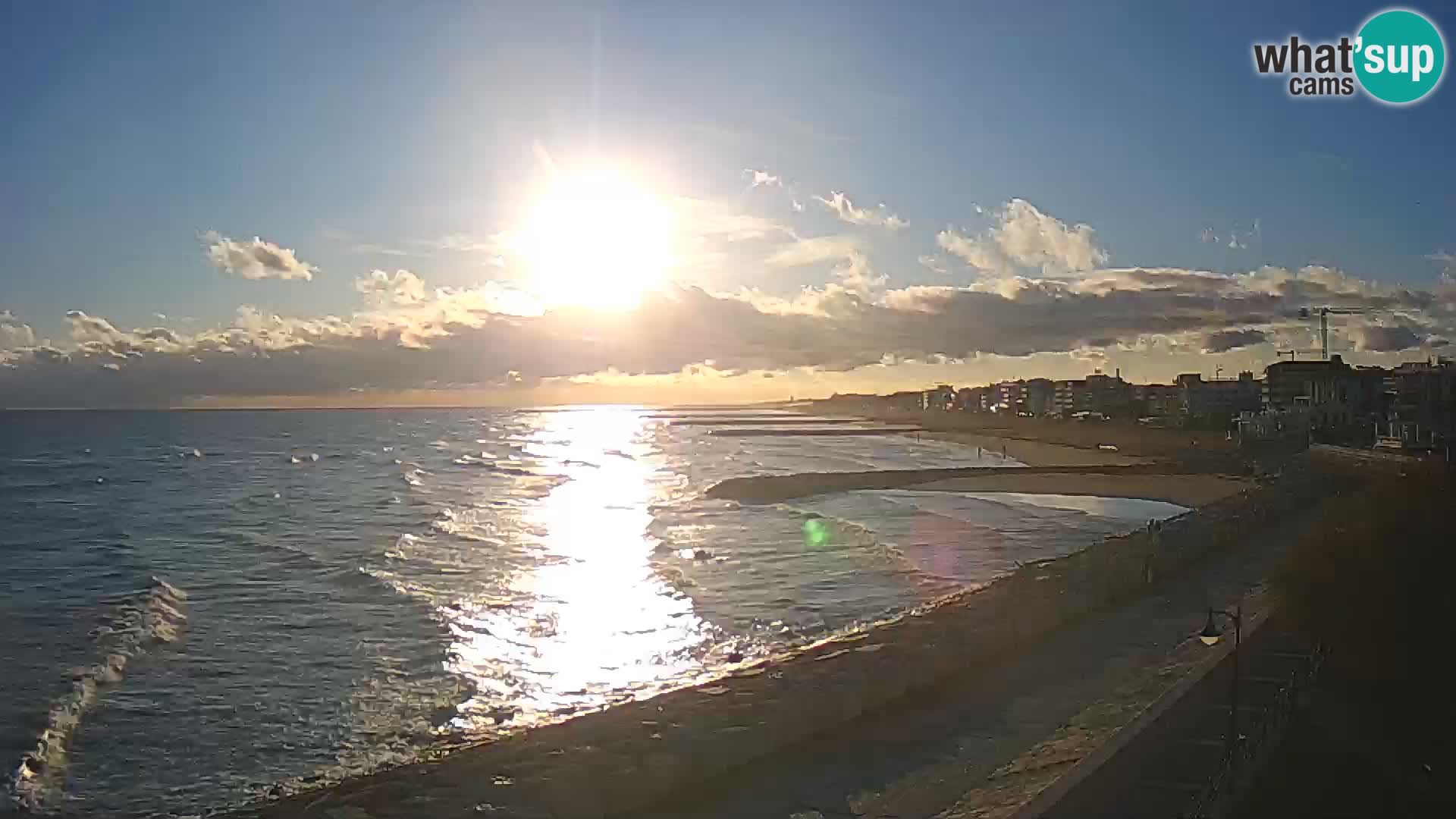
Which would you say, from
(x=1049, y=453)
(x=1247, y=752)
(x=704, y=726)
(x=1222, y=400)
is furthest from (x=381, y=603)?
(x=1222, y=400)

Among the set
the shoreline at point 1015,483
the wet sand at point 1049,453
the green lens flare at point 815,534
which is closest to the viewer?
the green lens flare at point 815,534

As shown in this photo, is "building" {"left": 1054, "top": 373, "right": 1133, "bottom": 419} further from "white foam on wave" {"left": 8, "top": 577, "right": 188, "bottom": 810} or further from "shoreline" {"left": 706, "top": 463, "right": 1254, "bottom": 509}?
"white foam on wave" {"left": 8, "top": 577, "right": 188, "bottom": 810}

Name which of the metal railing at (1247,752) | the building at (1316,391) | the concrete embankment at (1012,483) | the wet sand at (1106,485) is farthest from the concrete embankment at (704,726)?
the building at (1316,391)

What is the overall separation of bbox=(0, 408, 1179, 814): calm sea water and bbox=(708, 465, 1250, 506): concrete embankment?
260cm

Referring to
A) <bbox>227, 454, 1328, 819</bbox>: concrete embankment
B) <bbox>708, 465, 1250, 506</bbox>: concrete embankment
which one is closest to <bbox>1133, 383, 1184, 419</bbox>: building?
<bbox>708, 465, 1250, 506</bbox>: concrete embankment

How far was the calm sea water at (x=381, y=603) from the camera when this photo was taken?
1459 centimetres

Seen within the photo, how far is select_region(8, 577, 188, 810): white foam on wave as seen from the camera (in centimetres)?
1286

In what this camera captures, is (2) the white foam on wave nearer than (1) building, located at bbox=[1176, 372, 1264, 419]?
Yes

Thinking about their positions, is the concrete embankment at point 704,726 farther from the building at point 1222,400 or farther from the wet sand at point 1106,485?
the building at point 1222,400

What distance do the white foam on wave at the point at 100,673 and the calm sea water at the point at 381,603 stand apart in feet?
0.19

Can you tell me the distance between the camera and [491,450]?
104250mm

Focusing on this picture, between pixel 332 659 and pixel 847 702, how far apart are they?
10031 millimetres

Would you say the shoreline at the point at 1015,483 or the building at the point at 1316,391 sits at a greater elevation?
the building at the point at 1316,391

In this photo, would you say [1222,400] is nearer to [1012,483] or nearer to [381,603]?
[1012,483]
